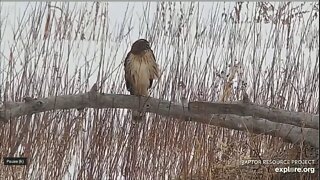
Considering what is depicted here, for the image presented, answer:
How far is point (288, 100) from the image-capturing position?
2.30 metres

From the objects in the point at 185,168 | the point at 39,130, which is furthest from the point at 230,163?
the point at 39,130

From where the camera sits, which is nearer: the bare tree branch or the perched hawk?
the bare tree branch

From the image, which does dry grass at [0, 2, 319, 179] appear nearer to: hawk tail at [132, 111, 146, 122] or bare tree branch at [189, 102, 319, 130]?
hawk tail at [132, 111, 146, 122]

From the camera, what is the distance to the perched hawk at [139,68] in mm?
2119

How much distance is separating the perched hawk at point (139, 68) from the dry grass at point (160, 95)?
4.2 inches

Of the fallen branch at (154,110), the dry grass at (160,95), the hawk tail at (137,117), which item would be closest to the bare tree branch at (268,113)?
the fallen branch at (154,110)

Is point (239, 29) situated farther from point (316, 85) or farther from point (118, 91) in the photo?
point (118, 91)

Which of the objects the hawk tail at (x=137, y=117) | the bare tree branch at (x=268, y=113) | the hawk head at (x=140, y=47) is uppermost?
the hawk head at (x=140, y=47)

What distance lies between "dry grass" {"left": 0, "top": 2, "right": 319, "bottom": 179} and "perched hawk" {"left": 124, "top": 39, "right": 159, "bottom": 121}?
0.11 metres

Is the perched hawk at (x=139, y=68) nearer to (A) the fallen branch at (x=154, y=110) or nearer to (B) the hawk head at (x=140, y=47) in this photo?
(B) the hawk head at (x=140, y=47)

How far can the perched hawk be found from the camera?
212 cm

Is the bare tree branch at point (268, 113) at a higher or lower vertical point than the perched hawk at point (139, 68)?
lower

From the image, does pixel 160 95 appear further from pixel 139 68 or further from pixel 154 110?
pixel 154 110

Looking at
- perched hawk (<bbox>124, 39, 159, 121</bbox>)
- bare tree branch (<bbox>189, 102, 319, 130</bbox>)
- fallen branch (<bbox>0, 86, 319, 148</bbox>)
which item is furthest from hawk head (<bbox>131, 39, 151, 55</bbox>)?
bare tree branch (<bbox>189, 102, 319, 130</bbox>)
